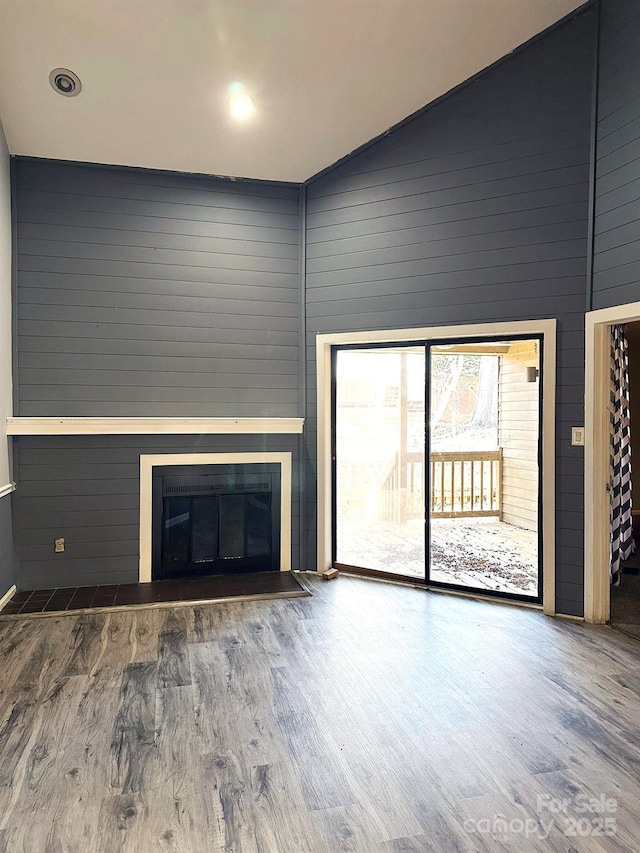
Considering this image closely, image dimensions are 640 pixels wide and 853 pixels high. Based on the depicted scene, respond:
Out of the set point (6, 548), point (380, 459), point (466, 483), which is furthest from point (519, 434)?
point (6, 548)

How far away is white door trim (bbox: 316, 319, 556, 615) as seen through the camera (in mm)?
3826

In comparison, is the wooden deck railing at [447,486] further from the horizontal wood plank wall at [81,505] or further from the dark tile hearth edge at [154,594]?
the horizontal wood plank wall at [81,505]

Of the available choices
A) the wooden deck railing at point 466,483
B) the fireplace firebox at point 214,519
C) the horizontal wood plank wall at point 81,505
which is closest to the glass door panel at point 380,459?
the wooden deck railing at point 466,483

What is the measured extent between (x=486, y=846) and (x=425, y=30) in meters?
4.17

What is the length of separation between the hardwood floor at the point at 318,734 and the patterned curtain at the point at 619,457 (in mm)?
955

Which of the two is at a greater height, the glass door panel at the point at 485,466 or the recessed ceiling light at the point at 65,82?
the recessed ceiling light at the point at 65,82

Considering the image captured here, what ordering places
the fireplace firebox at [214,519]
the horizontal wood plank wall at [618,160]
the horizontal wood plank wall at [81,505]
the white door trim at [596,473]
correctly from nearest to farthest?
1. the horizontal wood plank wall at [618,160]
2. the white door trim at [596,473]
3. the horizontal wood plank wall at [81,505]
4. the fireplace firebox at [214,519]

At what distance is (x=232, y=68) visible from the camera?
372 cm

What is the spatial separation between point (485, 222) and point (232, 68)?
77.5 inches

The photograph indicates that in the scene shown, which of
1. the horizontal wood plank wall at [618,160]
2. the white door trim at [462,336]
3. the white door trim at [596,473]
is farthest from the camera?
the white door trim at [462,336]

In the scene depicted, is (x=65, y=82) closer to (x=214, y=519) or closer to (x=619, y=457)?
(x=214, y=519)

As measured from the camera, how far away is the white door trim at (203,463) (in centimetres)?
457

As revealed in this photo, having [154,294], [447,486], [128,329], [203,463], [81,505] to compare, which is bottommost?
[81,505]

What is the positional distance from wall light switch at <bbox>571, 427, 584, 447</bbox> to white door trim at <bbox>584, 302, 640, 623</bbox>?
38mm
